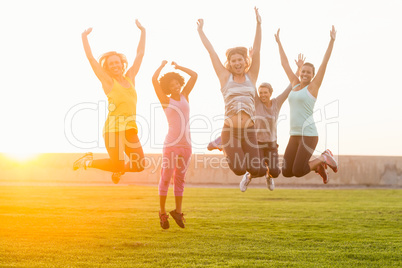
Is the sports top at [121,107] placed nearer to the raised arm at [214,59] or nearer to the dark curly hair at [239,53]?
the raised arm at [214,59]

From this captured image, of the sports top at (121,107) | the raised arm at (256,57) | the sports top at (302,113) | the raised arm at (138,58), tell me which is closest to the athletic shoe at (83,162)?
the sports top at (121,107)

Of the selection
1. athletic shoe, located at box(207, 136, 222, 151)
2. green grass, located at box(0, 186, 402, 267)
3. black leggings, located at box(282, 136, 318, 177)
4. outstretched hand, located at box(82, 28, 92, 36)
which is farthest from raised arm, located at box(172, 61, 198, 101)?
green grass, located at box(0, 186, 402, 267)

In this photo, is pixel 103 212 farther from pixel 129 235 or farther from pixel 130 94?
pixel 130 94

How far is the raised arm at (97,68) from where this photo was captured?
866cm

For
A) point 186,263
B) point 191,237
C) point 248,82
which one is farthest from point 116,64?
point 191,237

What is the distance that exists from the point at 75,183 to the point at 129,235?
2203 cm

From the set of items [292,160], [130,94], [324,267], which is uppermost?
[130,94]

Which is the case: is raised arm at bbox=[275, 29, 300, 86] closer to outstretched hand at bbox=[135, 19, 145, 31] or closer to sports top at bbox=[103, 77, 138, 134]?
outstretched hand at bbox=[135, 19, 145, 31]

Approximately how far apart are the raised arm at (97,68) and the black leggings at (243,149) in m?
2.08

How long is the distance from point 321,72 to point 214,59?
179cm

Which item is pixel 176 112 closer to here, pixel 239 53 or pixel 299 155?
pixel 239 53

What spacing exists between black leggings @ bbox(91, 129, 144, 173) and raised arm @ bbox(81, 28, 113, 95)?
30.2 inches

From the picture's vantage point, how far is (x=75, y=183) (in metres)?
36.8

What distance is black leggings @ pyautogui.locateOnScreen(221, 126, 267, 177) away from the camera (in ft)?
28.4
